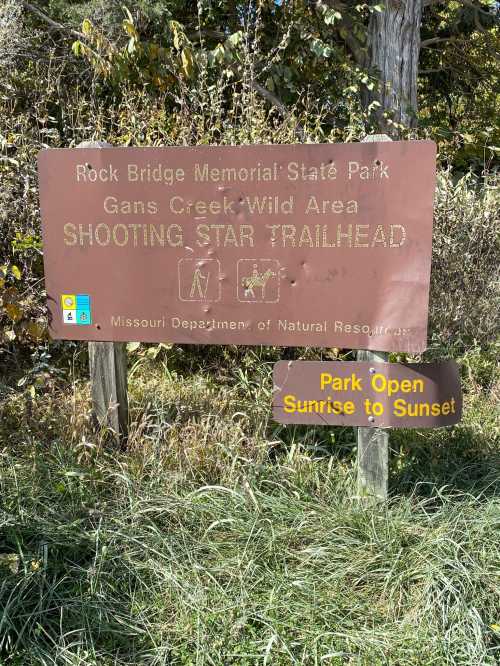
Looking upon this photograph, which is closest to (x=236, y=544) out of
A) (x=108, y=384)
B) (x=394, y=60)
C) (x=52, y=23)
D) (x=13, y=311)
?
(x=108, y=384)

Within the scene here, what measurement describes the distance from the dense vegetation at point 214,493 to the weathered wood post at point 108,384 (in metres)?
0.10

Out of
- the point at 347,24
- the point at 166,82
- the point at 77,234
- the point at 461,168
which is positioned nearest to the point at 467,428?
the point at 77,234

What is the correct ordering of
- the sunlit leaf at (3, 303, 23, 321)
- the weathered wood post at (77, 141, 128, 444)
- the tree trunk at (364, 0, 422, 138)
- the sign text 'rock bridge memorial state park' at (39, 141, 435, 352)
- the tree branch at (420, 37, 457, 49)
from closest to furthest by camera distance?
the sign text 'rock bridge memorial state park' at (39, 141, 435, 352)
the weathered wood post at (77, 141, 128, 444)
the sunlit leaf at (3, 303, 23, 321)
the tree trunk at (364, 0, 422, 138)
the tree branch at (420, 37, 457, 49)

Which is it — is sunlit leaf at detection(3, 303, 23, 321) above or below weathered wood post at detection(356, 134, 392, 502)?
above

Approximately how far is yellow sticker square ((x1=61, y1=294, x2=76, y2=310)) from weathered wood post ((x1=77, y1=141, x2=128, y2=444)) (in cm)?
22

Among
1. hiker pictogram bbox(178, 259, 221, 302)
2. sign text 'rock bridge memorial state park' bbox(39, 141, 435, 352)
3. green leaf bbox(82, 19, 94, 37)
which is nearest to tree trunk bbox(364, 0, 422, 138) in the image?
green leaf bbox(82, 19, 94, 37)

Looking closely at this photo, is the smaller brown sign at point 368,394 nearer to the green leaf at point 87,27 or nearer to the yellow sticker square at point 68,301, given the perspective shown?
the yellow sticker square at point 68,301

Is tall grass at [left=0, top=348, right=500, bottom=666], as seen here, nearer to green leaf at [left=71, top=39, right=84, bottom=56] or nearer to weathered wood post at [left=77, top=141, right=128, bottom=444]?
weathered wood post at [left=77, top=141, right=128, bottom=444]

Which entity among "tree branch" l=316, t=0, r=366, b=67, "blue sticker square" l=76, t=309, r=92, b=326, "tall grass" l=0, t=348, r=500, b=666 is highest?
"tree branch" l=316, t=0, r=366, b=67

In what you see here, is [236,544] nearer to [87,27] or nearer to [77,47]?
[87,27]

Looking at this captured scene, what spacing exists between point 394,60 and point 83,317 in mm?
5011

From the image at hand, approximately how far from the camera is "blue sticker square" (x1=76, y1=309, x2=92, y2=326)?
2873mm

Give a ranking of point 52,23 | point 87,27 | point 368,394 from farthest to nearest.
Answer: point 52,23, point 87,27, point 368,394

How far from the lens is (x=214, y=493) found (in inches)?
109
